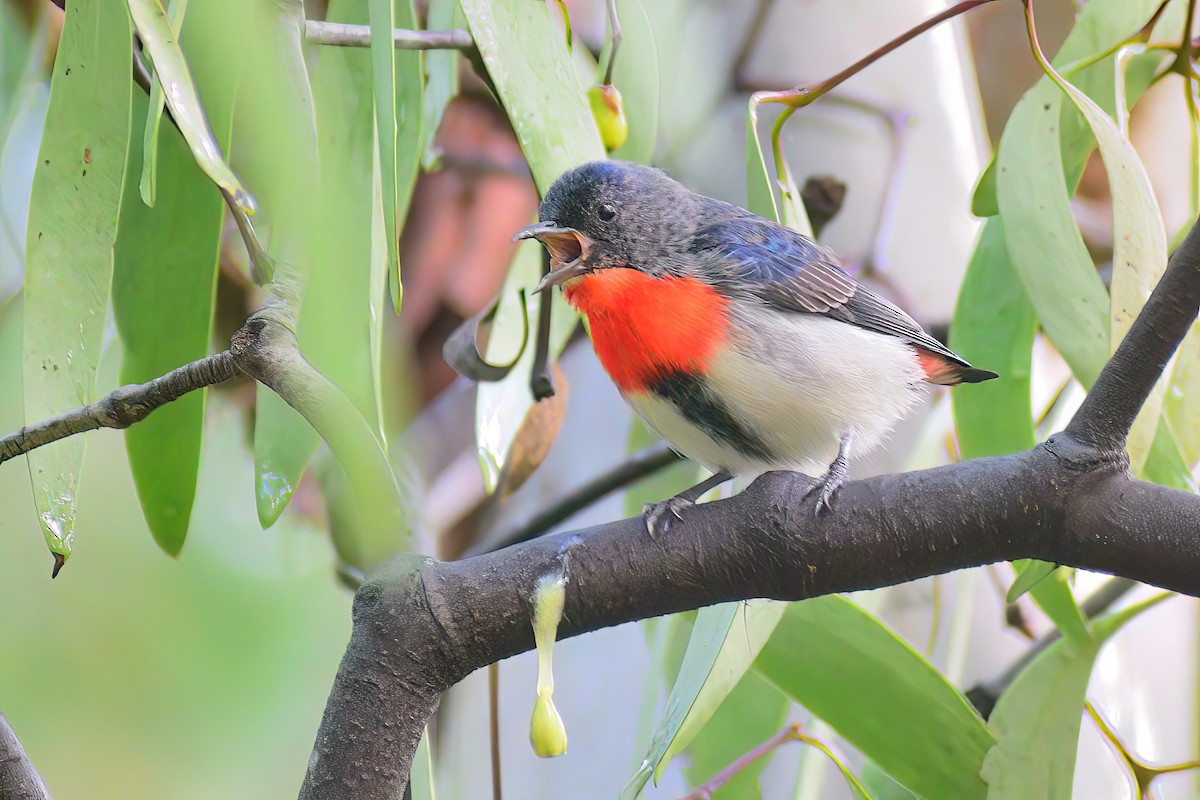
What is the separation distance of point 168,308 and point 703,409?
513mm

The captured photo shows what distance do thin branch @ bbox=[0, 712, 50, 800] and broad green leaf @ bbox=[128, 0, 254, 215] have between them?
15.1 inches

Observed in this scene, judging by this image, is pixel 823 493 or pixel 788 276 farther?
pixel 788 276

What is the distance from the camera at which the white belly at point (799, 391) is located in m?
0.95

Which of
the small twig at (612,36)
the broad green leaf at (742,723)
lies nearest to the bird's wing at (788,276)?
the small twig at (612,36)

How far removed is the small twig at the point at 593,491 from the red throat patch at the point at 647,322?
598mm

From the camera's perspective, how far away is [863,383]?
3.25 feet

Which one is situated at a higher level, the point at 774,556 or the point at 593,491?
the point at 774,556

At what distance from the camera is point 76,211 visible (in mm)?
720

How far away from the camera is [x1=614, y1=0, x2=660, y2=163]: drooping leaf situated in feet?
3.83

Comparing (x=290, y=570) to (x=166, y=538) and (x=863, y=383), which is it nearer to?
(x=166, y=538)

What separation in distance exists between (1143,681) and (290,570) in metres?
1.50

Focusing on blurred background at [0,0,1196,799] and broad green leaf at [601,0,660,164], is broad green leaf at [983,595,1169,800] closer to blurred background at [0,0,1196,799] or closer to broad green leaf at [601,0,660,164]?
blurred background at [0,0,1196,799]

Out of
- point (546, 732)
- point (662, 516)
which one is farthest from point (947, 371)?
point (546, 732)

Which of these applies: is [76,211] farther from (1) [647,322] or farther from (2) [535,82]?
(1) [647,322]
